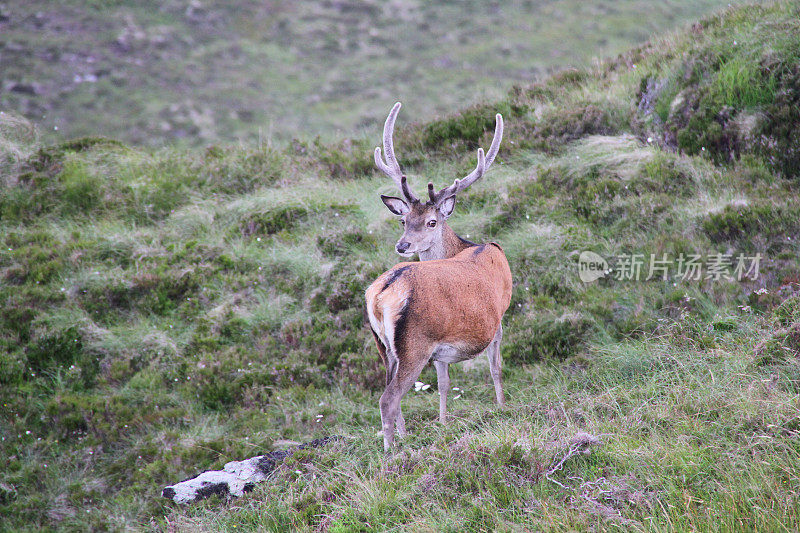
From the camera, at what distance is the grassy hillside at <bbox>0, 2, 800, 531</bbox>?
15.1ft

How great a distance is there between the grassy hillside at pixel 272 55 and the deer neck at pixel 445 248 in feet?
79.4

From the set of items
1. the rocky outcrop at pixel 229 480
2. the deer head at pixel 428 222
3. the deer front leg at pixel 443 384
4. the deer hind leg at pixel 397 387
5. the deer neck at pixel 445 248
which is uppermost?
the deer head at pixel 428 222

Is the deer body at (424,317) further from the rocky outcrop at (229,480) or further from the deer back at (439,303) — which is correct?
the rocky outcrop at (229,480)

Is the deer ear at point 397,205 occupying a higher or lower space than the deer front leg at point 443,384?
higher

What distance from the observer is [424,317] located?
5.22 m

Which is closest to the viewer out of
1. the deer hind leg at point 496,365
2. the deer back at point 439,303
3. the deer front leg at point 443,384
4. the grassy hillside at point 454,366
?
the grassy hillside at point 454,366

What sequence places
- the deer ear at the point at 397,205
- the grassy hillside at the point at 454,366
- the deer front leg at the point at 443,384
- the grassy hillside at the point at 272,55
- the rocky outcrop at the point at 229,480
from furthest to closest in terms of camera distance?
the grassy hillside at the point at 272,55 → the deer ear at the point at 397,205 → the deer front leg at the point at 443,384 → the rocky outcrop at the point at 229,480 → the grassy hillside at the point at 454,366

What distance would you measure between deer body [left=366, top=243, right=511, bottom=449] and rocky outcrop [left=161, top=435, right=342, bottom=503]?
1.19 meters

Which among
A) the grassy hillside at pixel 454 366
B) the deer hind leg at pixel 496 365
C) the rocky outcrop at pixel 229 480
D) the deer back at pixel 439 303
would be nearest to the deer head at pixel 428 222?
the deer back at pixel 439 303

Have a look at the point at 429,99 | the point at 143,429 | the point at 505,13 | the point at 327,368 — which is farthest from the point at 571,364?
the point at 505,13

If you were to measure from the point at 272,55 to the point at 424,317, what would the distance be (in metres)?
42.5

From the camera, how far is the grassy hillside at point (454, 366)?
4594mm

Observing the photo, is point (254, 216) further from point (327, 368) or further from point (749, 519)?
point (749, 519)

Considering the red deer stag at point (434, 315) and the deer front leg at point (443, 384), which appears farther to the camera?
the deer front leg at point (443, 384)
